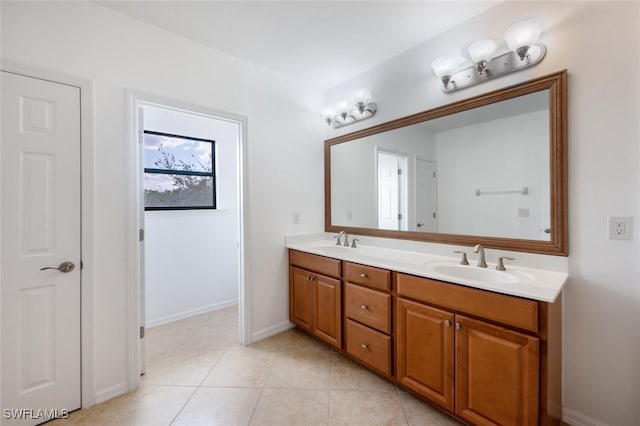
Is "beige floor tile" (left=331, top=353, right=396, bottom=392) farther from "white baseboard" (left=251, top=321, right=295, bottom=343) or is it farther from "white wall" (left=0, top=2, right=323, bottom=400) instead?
"white wall" (left=0, top=2, right=323, bottom=400)

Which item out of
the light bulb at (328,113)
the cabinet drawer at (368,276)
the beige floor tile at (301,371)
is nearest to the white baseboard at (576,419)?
the cabinet drawer at (368,276)

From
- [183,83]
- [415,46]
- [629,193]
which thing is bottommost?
[629,193]

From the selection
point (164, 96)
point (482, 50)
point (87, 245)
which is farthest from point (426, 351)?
point (164, 96)

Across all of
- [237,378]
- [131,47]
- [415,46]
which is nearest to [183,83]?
[131,47]

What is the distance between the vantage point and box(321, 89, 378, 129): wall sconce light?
253 cm

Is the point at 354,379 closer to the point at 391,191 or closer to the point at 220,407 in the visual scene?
the point at 220,407

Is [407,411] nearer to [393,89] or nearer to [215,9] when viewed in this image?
[393,89]

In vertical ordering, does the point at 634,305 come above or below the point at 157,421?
above

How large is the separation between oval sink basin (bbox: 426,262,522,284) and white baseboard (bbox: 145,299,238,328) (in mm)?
2700

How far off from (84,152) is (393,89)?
2.35 meters

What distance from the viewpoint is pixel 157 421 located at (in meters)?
1.59

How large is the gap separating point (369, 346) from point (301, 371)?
1.89 feet

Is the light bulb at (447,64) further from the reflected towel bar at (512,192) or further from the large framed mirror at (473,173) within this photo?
the reflected towel bar at (512,192)

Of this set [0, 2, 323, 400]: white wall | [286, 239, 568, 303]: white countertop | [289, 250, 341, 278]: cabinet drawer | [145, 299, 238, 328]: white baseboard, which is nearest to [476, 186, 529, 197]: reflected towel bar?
[286, 239, 568, 303]: white countertop
